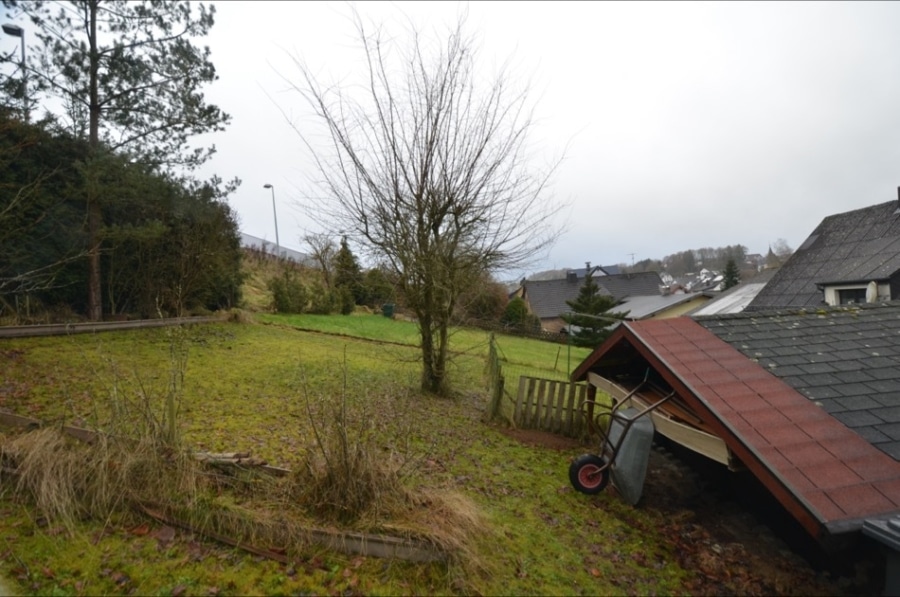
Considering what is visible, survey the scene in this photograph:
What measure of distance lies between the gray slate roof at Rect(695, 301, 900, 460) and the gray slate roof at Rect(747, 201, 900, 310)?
1282 centimetres

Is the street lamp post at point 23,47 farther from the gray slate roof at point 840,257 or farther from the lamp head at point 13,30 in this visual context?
the gray slate roof at point 840,257

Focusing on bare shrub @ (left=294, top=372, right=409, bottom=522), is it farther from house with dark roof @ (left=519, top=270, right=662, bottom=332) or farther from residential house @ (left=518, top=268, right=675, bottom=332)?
house with dark roof @ (left=519, top=270, right=662, bottom=332)

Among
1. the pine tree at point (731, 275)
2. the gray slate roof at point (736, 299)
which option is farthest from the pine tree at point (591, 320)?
the pine tree at point (731, 275)

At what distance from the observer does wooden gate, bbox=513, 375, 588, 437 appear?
316 inches

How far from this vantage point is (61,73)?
1211 cm

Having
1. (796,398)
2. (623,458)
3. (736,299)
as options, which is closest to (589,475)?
(623,458)

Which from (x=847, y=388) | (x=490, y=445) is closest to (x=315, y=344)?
(x=490, y=445)

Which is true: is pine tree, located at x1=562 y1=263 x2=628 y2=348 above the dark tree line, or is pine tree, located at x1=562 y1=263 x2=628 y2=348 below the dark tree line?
below

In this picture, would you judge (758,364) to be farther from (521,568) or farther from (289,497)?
(289,497)

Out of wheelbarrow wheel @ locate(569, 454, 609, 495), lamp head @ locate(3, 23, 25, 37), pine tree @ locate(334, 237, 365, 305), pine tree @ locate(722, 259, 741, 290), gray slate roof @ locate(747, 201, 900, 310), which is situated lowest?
wheelbarrow wheel @ locate(569, 454, 609, 495)

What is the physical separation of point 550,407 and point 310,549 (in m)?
5.64

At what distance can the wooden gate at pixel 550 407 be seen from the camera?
26.3 feet

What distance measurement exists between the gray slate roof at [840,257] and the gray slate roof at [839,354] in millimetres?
12821

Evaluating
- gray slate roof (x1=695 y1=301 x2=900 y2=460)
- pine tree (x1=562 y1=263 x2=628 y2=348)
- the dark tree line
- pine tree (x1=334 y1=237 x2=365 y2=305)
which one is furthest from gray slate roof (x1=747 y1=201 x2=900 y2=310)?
the dark tree line
